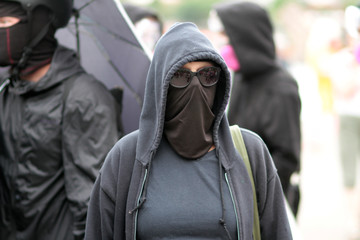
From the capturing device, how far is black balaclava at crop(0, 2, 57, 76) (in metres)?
3.75

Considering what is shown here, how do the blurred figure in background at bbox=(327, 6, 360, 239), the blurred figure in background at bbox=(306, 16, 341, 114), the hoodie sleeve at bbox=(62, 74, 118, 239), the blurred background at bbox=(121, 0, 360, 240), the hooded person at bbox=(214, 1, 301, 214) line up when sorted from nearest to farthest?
the hoodie sleeve at bbox=(62, 74, 118, 239), the hooded person at bbox=(214, 1, 301, 214), the blurred figure in background at bbox=(327, 6, 360, 239), the blurred background at bbox=(121, 0, 360, 240), the blurred figure in background at bbox=(306, 16, 341, 114)

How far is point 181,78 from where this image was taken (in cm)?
286

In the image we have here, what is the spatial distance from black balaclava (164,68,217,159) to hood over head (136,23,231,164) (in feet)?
0.21

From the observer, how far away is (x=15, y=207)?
3600 mm

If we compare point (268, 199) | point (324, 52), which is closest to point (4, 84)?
point (268, 199)

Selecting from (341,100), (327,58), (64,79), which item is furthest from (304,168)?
(64,79)

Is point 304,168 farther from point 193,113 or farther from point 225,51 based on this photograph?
point 193,113

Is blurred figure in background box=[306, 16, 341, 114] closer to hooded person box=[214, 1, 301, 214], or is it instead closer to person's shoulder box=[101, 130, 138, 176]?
hooded person box=[214, 1, 301, 214]

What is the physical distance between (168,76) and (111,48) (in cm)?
135

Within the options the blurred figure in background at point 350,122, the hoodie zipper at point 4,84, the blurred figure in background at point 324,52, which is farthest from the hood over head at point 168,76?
the blurred figure in background at point 324,52

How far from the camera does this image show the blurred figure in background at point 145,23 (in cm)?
672

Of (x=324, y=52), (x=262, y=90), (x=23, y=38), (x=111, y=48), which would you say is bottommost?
(x=324, y=52)

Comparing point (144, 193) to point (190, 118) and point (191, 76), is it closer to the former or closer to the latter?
point (190, 118)

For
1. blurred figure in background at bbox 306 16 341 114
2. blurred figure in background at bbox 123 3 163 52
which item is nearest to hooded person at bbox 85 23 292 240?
blurred figure in background at bbox 123 3 163 52
